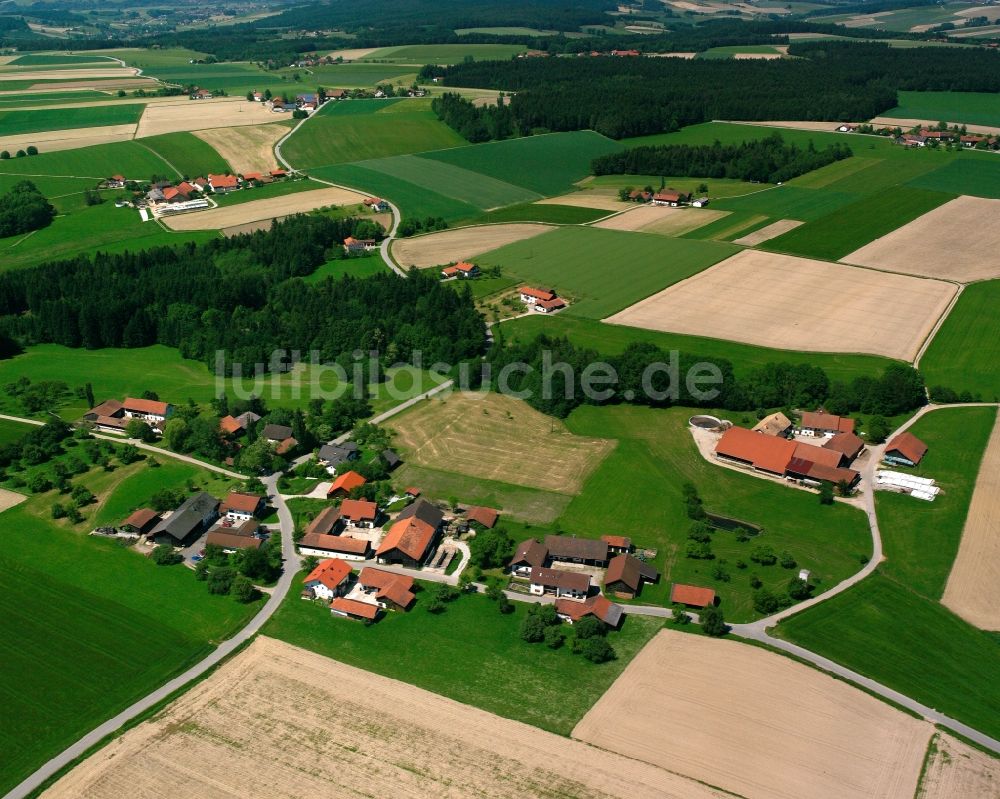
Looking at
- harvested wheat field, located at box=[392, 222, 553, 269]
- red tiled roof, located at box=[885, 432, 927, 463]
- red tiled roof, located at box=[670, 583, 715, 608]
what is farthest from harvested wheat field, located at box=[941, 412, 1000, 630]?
harvested wheat field, located at box=[392, 222, 553, 269]

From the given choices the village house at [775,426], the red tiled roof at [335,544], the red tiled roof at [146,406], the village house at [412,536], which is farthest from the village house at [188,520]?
the village house at [775,426]

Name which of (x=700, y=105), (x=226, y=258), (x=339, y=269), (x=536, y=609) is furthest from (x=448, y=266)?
(x=700, y=105)

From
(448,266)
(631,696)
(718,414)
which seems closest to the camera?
(631,696)

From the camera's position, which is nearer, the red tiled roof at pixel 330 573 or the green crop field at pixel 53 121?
the red tiled roof at pixel 330 573

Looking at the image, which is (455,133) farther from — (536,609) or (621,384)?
(536,609)

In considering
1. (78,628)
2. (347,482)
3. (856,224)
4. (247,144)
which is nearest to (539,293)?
(347,482)

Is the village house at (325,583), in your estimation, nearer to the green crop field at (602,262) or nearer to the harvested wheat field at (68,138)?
the green crop field at (602,262)

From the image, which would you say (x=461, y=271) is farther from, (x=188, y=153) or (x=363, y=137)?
(x=188, y=153)
